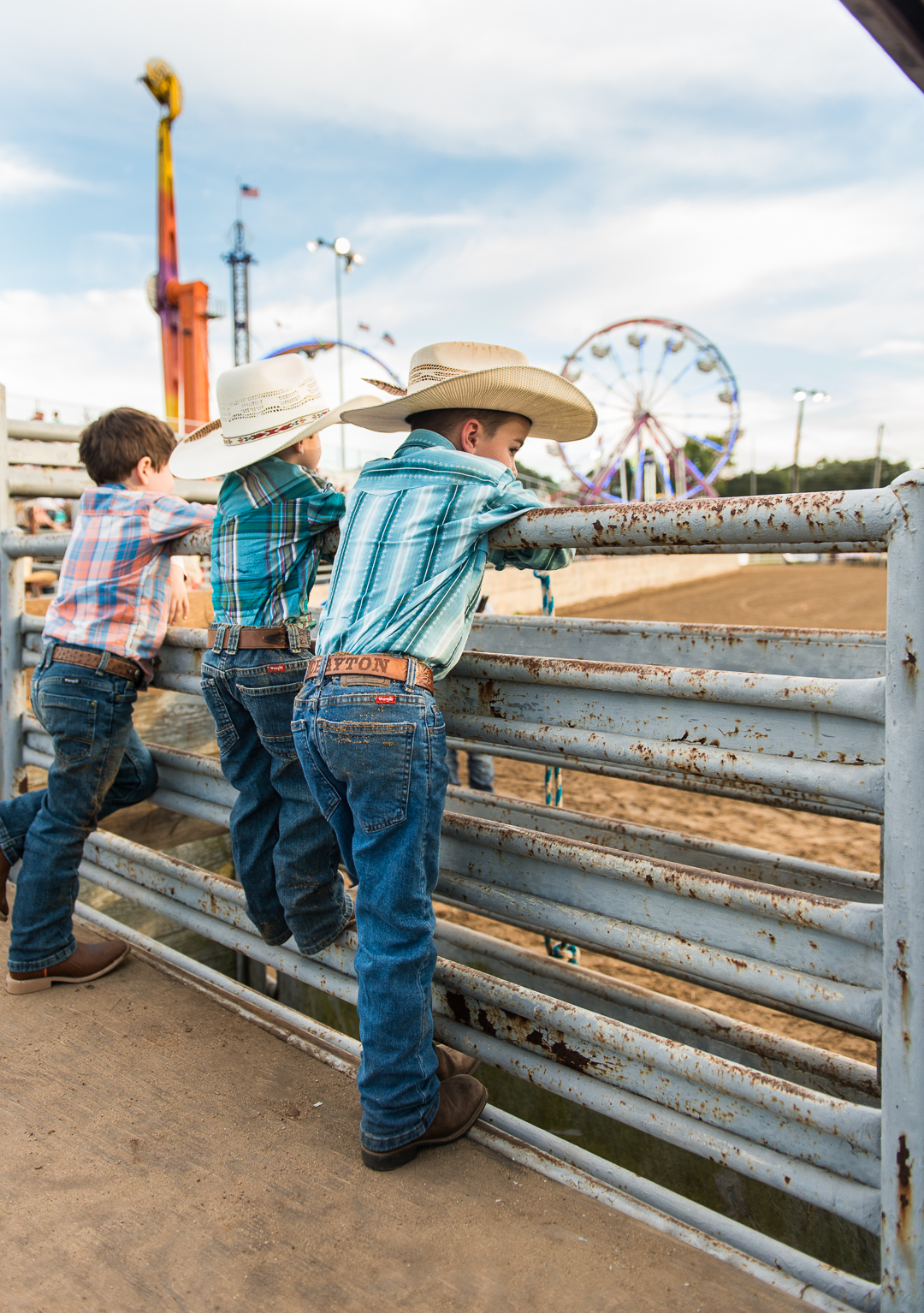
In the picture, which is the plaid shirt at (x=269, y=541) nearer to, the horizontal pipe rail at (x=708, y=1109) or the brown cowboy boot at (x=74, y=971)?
the horizontal pipe rail at (x=708, y=1109)

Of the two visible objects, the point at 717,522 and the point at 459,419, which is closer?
the point at 717,522

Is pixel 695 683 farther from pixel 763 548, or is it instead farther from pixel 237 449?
pixel 237 449

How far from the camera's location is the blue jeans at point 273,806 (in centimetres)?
204

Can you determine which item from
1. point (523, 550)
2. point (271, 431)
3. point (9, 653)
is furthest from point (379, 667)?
point (9, 653)

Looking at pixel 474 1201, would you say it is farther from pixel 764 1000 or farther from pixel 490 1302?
pixel 764 1000

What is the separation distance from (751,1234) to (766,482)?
93942 millimetres

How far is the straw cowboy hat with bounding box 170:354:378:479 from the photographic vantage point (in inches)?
83.6

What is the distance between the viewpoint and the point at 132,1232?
156cm

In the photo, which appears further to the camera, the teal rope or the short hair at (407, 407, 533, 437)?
the teal rope

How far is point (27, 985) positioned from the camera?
2.42m

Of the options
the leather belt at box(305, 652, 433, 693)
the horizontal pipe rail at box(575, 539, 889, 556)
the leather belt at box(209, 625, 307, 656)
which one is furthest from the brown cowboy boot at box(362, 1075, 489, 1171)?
the horizontal pipe rail at box(575, 539, 889, 556)

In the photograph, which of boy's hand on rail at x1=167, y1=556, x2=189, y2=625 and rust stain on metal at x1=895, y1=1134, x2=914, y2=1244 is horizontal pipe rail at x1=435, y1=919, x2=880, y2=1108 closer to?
rust stain on metal at x1=895, y1=1134, x2=914, y2=1244

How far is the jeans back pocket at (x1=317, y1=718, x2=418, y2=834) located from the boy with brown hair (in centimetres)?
105

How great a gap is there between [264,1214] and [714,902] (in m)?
0.97
